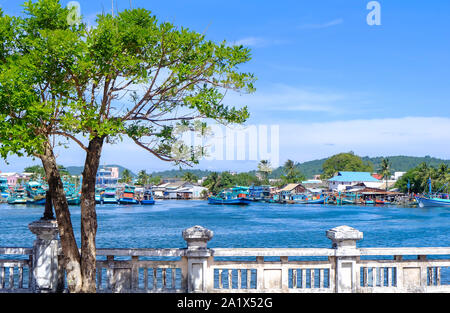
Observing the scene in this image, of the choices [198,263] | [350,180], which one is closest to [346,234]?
[198,263]

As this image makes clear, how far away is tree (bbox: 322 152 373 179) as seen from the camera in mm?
161000

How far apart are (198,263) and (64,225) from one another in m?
2.42

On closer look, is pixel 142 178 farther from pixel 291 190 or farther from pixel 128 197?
pixel 291 190

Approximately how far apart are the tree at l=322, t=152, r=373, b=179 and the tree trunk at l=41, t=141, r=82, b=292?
15585 cm

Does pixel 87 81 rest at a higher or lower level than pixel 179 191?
higher

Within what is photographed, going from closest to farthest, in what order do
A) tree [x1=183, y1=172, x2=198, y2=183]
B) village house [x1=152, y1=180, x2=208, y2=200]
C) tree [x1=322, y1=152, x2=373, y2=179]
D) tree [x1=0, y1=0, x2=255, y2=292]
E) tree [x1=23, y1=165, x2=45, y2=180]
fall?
tree [x1=0, y1=0, x2=255, y2=292]
tree [x1=23, y1=165, x2=45, y2=180]
village house [x1=152, y1=180, x2=208, y2=200]
tree [x1=183, y1=172, x2=198, y2=183]
tree [x1=322, y1=152, x2=373, y2=179]

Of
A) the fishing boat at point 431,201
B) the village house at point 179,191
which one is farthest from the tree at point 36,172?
the fishing boat at point 431,201

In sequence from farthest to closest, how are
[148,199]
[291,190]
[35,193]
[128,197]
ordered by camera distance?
1. [291,190]
2. [148,199]
3. [128,197]
4. [35,193]

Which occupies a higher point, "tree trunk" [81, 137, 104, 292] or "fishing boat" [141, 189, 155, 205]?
"tree trunk" [81, 137, 104, 292]

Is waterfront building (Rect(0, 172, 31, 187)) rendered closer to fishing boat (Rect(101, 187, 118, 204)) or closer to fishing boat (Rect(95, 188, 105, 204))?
fishing boat (Rect(95, 188, 105, 204))

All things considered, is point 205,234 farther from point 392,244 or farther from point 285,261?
point 392,244

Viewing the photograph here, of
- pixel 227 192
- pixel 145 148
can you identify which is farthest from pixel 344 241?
pixel 227 192

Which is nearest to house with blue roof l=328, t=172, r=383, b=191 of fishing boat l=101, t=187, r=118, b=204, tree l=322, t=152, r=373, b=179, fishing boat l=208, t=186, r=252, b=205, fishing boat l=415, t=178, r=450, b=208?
tree l=322, t=152, r=373, b=179

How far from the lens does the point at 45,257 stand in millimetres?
8219
